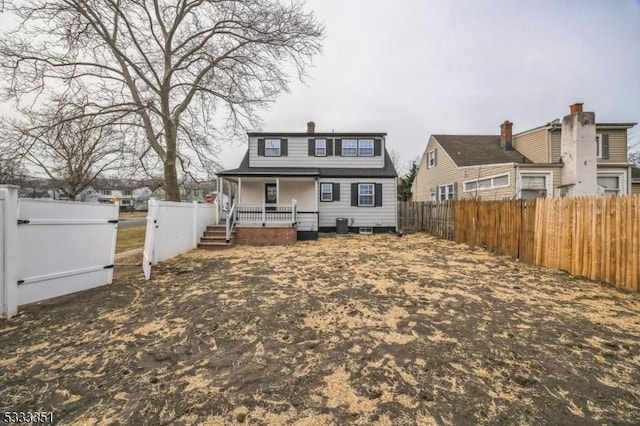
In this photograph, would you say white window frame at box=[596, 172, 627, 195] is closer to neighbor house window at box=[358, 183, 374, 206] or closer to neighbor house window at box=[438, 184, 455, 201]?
neighbor house window at box=[438, 184, 455, 201]

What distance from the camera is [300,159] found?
1630 centimetres

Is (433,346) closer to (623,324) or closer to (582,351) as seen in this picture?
(582,351)

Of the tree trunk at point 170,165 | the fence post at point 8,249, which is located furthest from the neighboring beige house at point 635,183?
the fence post at point 8,249

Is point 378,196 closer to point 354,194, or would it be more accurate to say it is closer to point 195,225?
point 354,194

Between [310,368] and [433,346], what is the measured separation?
1497 mm

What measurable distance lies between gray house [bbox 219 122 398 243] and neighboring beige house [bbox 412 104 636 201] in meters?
5.00

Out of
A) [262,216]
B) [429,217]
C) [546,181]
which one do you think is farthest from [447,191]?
[262,216]

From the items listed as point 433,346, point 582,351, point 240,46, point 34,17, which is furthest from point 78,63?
point 582,351

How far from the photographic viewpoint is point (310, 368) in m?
2.73

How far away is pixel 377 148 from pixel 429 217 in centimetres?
514

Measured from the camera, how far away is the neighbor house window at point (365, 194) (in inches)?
606

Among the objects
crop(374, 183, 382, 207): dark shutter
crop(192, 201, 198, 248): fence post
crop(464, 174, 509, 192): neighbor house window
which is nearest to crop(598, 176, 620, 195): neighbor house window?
crop(464, 174, 509, 192): neighbor house window

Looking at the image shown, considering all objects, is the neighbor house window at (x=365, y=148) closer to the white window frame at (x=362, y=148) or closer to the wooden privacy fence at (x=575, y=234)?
the white window frame at (x=362, y=148)

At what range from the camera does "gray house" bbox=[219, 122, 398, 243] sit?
14.7m
